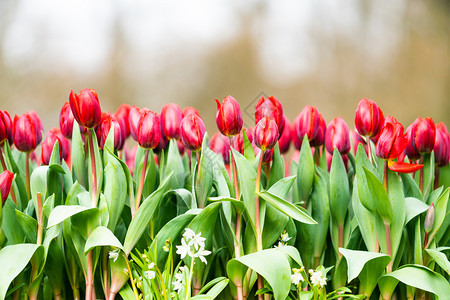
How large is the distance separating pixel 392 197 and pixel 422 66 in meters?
4.50

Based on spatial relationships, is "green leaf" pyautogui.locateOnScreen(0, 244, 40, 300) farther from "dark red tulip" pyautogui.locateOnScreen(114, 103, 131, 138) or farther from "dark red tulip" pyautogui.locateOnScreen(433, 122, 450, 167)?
"dark red tulip" pyautogui.locateOnScreen(433, 122, 450, 167)

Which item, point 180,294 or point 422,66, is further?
point 422,66

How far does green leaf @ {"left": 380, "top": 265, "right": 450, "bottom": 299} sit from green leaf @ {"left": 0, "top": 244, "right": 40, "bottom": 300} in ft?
1.83

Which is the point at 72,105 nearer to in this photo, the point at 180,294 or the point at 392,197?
the point at 180,294

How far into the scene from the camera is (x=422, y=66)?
4.82 metres

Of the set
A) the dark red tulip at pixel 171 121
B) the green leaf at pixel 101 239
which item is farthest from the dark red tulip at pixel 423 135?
the green leaf at pixel 101 239

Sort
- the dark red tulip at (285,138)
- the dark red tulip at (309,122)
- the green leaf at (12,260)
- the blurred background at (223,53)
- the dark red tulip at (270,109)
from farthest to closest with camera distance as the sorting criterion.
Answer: the blurred background at (223,53), the dark red tulip at (285,138), the dark red tulip at (309,122), the dark red tulip at (270,109), the green leaf at (12,260)

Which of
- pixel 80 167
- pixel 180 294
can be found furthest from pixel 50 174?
pixel 180 294

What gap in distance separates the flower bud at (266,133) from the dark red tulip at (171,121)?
0.22 meters

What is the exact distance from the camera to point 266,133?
729 millimetres

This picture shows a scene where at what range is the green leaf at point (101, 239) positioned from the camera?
2.30 ft

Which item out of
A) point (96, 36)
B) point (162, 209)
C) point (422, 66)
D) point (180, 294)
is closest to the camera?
point (180, 294)

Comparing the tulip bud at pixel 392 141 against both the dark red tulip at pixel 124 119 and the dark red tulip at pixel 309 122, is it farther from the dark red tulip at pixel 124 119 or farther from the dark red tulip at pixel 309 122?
the dark red tulip at pixel 124 119

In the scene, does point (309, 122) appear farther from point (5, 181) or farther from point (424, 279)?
point (5, 181)
